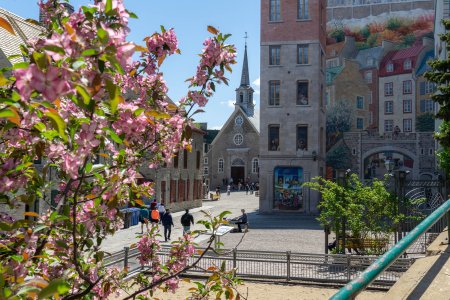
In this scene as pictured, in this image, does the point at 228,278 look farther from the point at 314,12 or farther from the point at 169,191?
the point at 314,12

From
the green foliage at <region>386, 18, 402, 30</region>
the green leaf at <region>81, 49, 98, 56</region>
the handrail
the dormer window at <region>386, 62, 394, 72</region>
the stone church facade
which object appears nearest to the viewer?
the handrail

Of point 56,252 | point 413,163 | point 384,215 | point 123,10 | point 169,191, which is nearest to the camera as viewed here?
point 123,10

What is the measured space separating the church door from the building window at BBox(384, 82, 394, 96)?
23579 millimetres

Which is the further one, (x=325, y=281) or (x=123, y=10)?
(x=325, y=281)

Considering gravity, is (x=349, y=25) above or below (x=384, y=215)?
above

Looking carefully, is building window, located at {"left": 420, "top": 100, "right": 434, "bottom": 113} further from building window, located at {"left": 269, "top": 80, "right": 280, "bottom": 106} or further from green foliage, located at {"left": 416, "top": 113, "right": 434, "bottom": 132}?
building window, located at {"left": 269, "top": 80, "right": 280, "bottom": 106}

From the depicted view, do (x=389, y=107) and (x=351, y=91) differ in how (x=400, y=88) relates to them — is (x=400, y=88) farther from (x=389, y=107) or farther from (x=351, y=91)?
(x=351, y=91)

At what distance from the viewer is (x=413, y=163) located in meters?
53.2

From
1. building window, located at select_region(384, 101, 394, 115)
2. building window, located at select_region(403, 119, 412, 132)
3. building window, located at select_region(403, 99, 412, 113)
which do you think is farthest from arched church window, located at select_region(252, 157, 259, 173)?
building window, located at select_region(403, 99, 412, 113)

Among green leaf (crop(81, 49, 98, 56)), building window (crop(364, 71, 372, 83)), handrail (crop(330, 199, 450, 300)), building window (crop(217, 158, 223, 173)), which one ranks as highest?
building window (crop(364, 71, 372, 83))

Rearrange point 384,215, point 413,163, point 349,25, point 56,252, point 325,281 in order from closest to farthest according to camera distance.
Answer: point 56,252 < point 325,281 < point 384,215 < point 413,163 < point 349,25

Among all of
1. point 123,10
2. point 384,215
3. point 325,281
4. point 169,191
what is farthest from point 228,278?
point 169,191

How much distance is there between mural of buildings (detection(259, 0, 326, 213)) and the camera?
1375 inches

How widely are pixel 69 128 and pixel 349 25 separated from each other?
83652 mm
